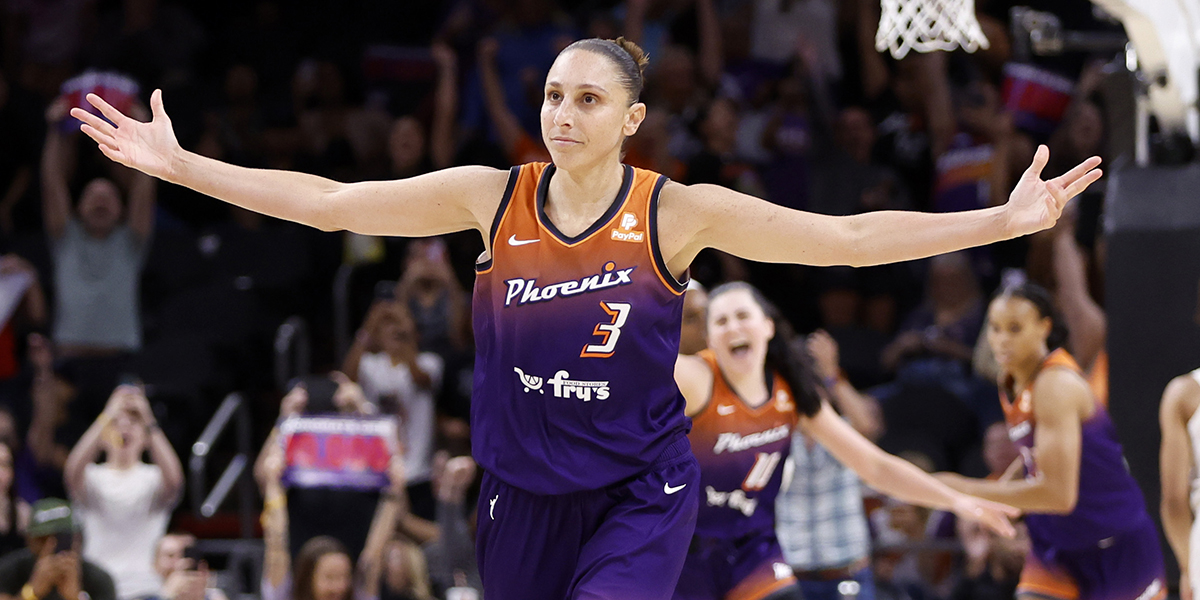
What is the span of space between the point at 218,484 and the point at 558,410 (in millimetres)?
6985

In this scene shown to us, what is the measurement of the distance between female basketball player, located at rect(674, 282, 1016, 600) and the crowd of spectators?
5.68 ft

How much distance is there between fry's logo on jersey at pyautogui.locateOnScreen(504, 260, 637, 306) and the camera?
3820 mm

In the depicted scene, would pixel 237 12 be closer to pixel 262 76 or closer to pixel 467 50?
pixel 262 76

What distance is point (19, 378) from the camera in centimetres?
1091

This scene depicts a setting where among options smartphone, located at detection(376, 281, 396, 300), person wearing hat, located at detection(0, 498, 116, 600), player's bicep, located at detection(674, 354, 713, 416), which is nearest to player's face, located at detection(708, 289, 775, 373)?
player's bicep, located at detection(674, 354, 713, 416)

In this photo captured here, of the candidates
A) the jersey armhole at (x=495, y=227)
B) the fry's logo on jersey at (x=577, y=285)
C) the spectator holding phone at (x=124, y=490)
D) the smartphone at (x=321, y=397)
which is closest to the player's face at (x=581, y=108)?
the jersey armhole at (x=495, y=227)

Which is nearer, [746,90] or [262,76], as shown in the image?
[746,90]

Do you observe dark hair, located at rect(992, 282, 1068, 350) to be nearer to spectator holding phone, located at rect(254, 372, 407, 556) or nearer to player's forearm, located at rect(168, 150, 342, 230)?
player's forearm, located at rect(168, 150, 342, 230)

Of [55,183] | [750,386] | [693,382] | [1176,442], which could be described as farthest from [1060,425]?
[55,183]

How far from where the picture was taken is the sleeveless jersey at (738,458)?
19.5 feet

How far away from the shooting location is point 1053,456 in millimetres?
6238

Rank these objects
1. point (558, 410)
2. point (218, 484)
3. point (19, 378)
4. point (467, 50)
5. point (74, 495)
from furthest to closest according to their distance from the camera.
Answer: point (467, 50), point (19, 378), point (218, 484), point (74, 495), point (558, 410)

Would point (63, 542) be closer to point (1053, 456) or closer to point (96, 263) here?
point (96, 263)

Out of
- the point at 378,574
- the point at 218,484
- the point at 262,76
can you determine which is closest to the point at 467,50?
the point at 262,76
